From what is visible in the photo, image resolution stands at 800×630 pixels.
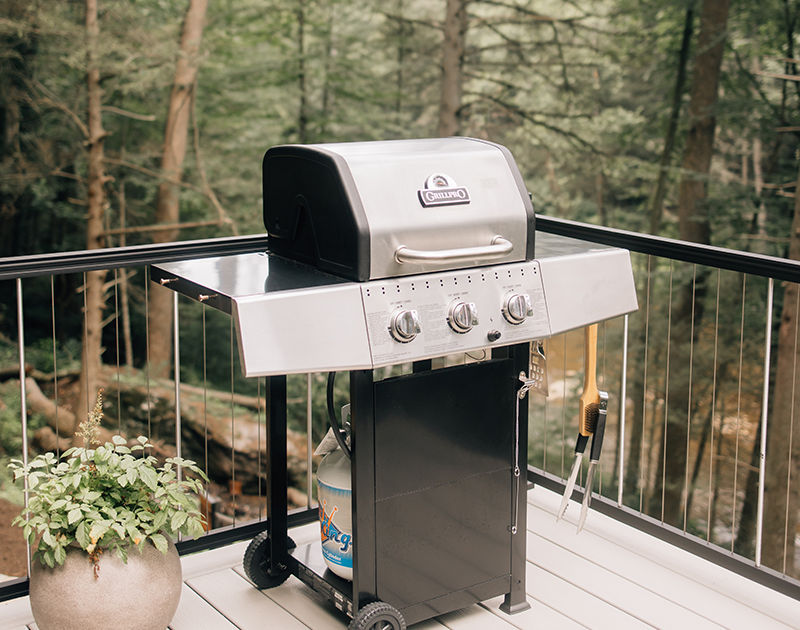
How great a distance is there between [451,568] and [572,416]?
7283mm

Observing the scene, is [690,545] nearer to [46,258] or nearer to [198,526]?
[198,526]

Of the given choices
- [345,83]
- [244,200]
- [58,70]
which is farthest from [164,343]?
[345,83]

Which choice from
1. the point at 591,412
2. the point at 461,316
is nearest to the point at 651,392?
the point at 591,412

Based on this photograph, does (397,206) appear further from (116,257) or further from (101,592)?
(101,592)

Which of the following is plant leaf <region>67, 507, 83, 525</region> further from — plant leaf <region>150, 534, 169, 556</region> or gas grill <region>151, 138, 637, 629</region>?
gas grill <region>151, 138, 637, 629</region>

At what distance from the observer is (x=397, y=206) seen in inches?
71.2

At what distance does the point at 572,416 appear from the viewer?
361 inches

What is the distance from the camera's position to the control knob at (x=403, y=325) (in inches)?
70.4

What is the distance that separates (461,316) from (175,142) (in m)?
7.63

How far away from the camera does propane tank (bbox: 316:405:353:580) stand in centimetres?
212

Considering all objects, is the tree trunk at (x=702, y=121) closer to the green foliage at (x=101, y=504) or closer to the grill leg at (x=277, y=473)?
the grill leg at (x=277, y=473)

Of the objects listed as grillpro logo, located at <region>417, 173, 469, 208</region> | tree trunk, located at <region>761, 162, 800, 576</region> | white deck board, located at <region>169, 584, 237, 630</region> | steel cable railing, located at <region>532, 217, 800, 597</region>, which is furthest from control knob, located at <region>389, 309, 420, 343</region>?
steel cable railing, located at <region>532, 217, 800, 597</region>

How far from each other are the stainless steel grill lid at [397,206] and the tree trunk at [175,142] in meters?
6.93

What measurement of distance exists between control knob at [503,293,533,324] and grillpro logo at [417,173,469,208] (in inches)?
10.7
